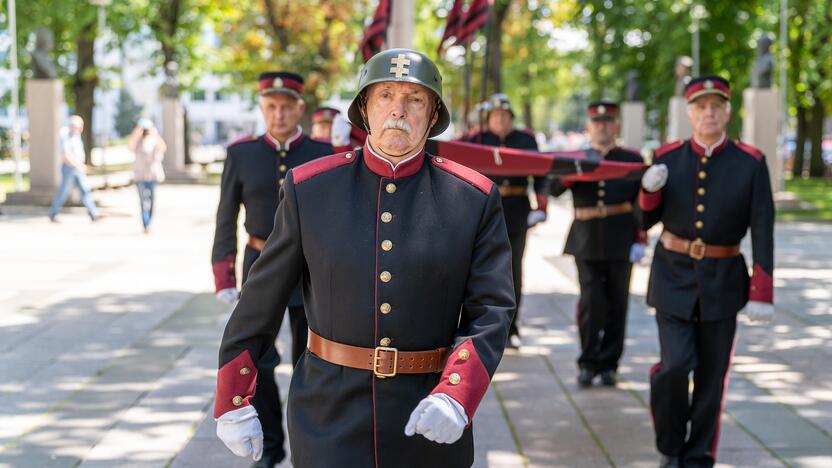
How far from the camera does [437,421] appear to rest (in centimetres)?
311

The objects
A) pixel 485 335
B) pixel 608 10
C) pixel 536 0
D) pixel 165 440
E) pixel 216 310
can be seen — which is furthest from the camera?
pixel 536 0

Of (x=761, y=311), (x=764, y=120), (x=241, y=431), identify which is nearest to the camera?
(x=241, y=431)

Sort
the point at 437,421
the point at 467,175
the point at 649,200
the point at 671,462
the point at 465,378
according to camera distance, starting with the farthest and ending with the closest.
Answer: the point at 649,200, the point at 671,462, the point at 467,175, the point at 465,378, the point at 437,421

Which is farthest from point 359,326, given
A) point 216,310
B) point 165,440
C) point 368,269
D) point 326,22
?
point 326,22

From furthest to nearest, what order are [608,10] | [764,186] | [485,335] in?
[608,10]
[764,186]
[485,335]

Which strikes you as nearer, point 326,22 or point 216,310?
point 216,310

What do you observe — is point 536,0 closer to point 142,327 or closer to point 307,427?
point 142,327

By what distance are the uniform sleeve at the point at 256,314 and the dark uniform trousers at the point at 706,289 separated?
9.64 ft

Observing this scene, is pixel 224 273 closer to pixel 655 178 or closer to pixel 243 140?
pixel 243 140

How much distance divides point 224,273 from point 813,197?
25.3m

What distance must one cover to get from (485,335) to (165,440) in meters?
3.59

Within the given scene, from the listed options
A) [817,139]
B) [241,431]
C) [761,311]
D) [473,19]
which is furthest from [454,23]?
[817,139]

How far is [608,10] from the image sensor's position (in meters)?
34.4

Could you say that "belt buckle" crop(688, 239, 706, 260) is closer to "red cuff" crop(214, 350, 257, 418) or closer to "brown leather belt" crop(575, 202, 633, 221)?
"brown leather belt" crop(575, 202, 633, 221)
